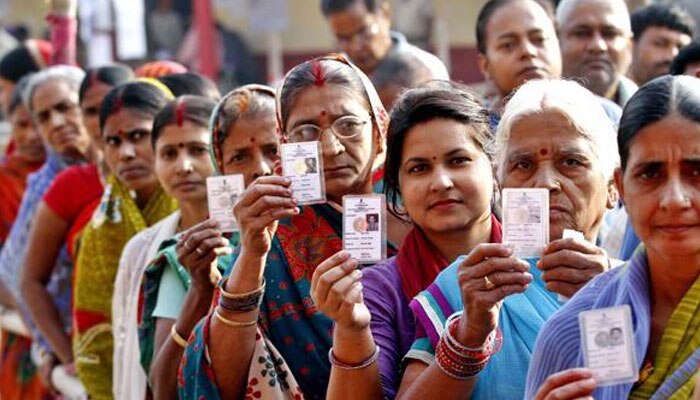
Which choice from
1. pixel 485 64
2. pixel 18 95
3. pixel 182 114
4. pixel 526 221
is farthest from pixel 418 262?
pixel 18 95

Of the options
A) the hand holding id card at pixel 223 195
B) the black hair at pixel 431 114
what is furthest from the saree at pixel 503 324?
the hand holding id card at pixel 223 195

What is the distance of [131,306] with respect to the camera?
554 cm

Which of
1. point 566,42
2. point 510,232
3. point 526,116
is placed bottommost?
point 510,232

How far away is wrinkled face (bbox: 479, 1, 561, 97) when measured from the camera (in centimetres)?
607

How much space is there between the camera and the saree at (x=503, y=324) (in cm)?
355

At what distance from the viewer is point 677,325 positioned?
302cm

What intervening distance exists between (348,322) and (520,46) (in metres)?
2.83

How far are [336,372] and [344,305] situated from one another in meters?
0.17

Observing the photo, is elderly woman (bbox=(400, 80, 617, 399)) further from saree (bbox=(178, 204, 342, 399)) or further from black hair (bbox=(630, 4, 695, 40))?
black hair (bbox=(630, 4, 695, 40))

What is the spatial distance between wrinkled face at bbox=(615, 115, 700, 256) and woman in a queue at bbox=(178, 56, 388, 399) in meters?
1.30

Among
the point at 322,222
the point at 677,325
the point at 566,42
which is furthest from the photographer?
the point at 566,42

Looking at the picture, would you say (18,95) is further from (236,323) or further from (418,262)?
(418,262)

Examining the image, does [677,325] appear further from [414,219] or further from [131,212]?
[131,212]

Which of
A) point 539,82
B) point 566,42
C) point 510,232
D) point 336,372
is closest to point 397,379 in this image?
point 336,372
